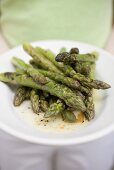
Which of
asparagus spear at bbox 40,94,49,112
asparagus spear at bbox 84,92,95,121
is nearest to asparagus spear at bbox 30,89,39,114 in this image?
asparagus spear at bbox 40,94,49,112

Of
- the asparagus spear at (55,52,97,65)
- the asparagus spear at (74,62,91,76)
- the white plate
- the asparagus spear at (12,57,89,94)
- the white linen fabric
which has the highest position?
the asparagus spear at (55,52,97,65)

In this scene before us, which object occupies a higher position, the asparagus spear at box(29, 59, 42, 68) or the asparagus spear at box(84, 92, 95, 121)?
the asparagus spear at box(29, 59, 42, 68)

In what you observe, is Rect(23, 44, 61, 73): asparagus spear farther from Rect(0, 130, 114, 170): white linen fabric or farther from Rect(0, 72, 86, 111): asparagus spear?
Rect(0, 130, 114, 170): white linen fabric

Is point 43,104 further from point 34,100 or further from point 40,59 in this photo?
point 40,59

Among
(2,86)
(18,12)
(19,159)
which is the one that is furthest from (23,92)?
(18,12)

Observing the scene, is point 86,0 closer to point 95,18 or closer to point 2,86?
point 95,18

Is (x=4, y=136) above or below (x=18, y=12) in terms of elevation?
below
